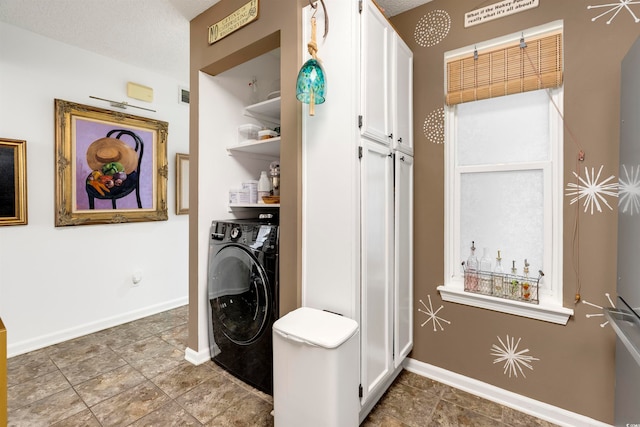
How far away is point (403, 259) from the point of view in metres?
1.96

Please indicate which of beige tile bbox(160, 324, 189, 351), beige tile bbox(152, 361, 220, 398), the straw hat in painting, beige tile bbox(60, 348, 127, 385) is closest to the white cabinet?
beige tile bbox(152, 361, 220, 398)

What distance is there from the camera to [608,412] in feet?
5.08

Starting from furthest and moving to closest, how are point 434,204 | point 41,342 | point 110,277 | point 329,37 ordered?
point 110,277, point 41,342, point 434,204, point 329,37

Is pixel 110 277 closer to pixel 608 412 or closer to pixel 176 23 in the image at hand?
pixel 176 23

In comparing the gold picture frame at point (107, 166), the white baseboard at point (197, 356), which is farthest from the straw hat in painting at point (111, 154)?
the white baseboard at point (197, 356)

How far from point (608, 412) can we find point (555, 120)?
5.12 feet

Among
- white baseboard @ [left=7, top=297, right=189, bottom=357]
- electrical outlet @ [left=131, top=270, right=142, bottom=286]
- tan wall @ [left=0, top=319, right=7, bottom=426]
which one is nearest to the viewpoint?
tan wall @ [left=0, top=319, right=7, bottom=426]

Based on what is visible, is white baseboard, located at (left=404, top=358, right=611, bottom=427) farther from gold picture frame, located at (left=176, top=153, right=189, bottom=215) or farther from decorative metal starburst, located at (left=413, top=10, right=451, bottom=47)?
gold picture frame, located at (left=176, top=153, right=189, bottom=215)

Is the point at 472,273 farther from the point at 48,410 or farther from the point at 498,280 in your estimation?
the point at 48,410

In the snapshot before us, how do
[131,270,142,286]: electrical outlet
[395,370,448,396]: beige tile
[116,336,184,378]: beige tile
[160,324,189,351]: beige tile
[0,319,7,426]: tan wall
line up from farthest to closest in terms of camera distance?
[131,270,142,286]: electrical outlet, [160,324,189,351]: beige tile, [116,336,184,378]: beige tile, [395,370,448,396]: beige tile, [0,319,7,426]: tan wall

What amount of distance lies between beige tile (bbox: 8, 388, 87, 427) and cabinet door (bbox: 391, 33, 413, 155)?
2.45 m

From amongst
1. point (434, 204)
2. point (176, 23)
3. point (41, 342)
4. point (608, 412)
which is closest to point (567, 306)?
point (608, 412)

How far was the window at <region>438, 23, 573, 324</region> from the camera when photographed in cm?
169

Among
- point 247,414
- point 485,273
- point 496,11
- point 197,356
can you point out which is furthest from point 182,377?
point 496,11
